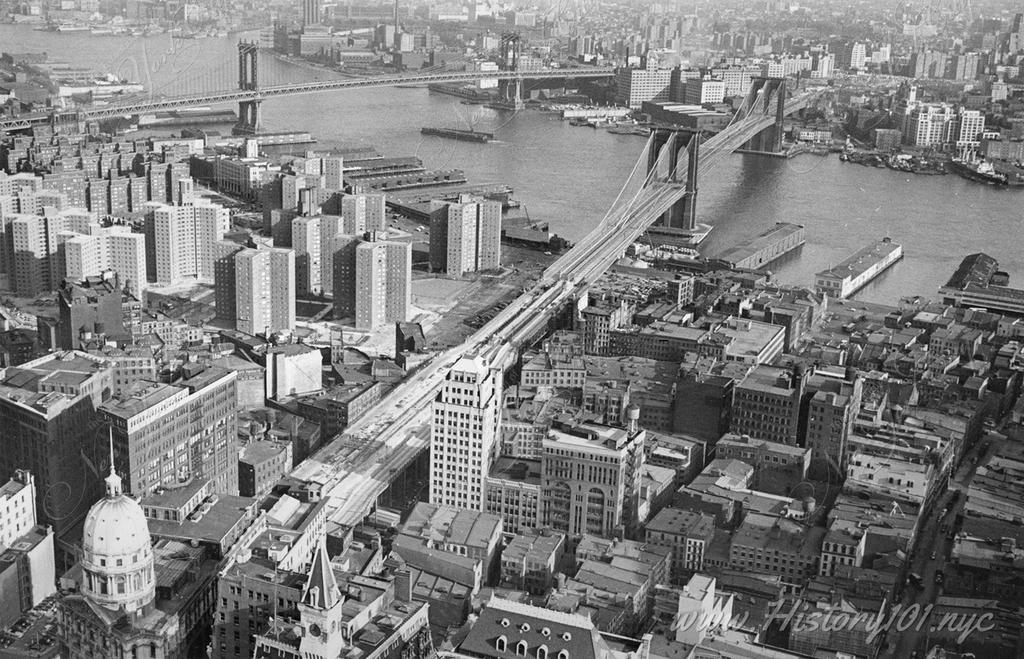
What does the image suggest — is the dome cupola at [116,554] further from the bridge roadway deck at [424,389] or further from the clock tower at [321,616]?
the bridge roadway deck at [424,389]

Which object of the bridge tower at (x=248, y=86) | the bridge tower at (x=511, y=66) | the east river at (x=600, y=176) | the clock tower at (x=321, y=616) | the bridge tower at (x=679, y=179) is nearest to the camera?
the clock tower at (x=321, y=616)

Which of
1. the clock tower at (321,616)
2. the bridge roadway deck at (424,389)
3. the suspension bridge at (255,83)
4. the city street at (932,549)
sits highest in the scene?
the suspension bridge at (255,83)

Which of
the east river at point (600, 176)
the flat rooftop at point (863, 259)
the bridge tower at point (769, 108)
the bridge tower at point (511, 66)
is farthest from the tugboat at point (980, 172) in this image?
the bridge tower at point (511, 66)

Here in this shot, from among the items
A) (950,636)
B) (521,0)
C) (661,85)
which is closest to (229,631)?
(950,636)

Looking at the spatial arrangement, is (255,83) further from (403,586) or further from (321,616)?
(321,616)

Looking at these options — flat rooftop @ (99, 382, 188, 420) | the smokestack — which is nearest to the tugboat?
flat rooftop @ (99, 382, 188, 420)
